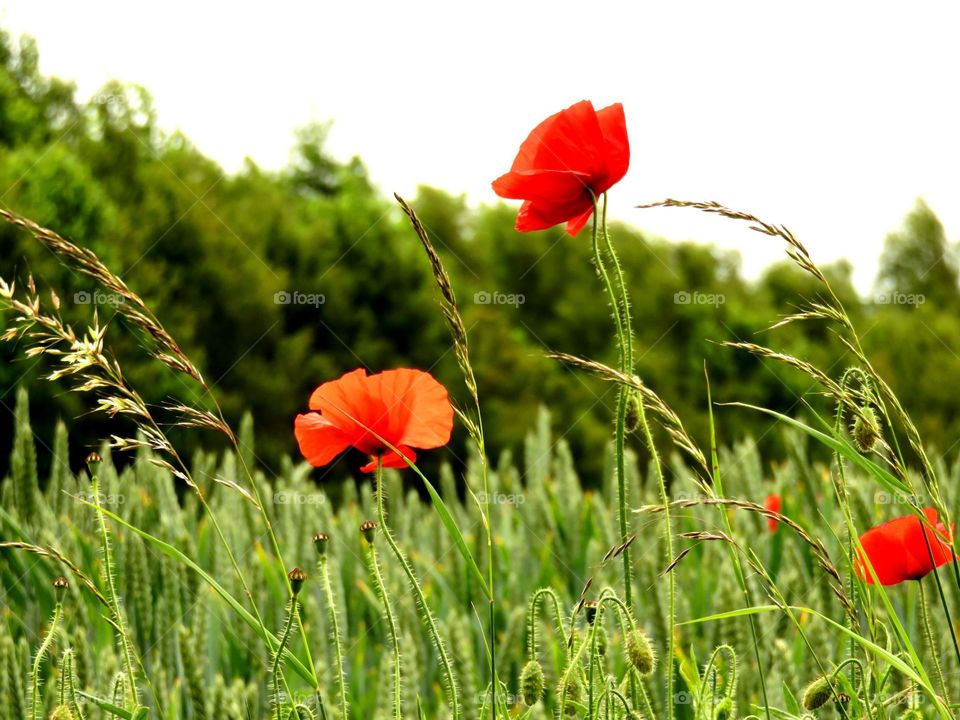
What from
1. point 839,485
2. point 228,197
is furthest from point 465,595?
point 228,197

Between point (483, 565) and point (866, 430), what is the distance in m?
1.96

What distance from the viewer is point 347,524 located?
3330 millimetres

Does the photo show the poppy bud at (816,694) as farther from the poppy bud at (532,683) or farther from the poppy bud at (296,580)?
the poppy bud at (296,580)

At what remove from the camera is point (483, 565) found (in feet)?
9.77

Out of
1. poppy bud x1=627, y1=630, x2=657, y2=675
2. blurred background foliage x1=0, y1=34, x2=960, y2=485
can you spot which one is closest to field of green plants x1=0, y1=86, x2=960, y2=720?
poppy bud x1=627, y1=630, x2=657, y2=675

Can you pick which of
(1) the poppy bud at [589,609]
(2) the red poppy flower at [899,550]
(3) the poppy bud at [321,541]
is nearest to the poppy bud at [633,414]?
(1) the poppy bud at [589,609]

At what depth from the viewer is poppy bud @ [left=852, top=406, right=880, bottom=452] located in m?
1.07

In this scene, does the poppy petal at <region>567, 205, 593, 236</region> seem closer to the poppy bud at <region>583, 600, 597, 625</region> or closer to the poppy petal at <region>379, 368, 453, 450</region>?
the poppy petal at <region>379, 368, 453, 450</region>

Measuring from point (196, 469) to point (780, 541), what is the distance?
1628 millimetres

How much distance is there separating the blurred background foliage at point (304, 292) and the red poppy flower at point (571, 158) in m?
3.35

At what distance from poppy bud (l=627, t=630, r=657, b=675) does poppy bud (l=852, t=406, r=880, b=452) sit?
1.01ft

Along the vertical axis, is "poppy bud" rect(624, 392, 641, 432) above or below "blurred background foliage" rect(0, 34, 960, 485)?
below

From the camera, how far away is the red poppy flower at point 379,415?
1166 mm

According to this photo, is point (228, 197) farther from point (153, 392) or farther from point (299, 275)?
point (153, 392)
